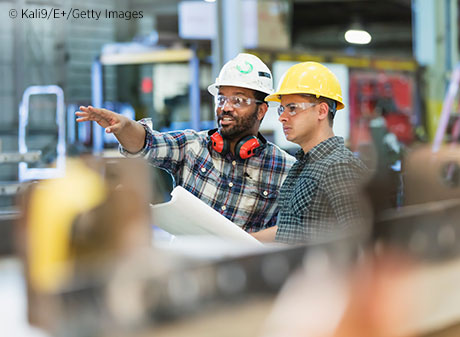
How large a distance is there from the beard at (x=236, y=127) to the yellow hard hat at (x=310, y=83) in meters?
0.26

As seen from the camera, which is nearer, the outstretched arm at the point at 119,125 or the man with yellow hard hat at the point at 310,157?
the man with yellow hard hat at the point at 310,157

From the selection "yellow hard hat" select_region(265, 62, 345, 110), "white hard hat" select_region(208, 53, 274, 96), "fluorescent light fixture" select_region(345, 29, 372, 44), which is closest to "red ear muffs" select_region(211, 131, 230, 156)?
"white hard hat" select_region(208, 53, 274, 96)

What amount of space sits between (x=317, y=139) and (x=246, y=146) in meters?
0.39

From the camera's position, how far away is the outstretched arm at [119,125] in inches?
95.0

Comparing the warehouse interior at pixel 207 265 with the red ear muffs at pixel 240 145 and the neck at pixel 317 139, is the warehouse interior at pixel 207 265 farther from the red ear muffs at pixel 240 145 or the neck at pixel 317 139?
the red ear muffs at pixel 240 145

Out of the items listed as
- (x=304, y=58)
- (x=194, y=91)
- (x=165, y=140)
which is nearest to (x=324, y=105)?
(x=165, y=140)

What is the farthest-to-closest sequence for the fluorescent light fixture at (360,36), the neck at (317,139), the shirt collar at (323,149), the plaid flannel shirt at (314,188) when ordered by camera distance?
1. the fluorescent light fixture at (360,36)
2. the neck at (317,139)
3. the shirt collar at (323,149)
4. the plaid flannel shirt at (314,188)

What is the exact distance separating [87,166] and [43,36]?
37.1 feet

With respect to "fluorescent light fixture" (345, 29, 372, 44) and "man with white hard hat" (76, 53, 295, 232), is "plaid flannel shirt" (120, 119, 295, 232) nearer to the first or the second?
"man with white hard hat" (76, 53, 295, 232)

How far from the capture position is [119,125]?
2.49 metres

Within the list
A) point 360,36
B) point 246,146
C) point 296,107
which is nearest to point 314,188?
point 296,107

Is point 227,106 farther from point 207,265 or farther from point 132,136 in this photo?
point 207,265

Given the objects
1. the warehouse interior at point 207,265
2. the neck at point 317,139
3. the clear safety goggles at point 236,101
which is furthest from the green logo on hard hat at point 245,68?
the warehouse interior at point 207,265

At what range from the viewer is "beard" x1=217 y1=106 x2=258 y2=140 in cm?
265
